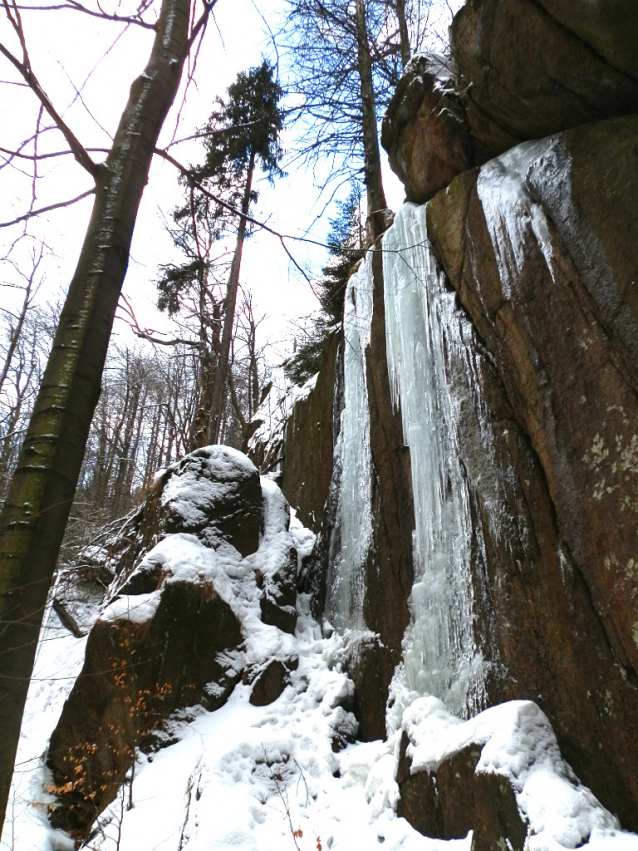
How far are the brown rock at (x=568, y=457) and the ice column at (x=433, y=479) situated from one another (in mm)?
192

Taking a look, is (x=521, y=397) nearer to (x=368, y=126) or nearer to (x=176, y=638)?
(x=176, y=638)

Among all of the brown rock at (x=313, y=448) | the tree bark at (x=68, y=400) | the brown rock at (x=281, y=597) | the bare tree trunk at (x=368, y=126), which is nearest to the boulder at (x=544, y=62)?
the tree bark at (x=68, y=400)

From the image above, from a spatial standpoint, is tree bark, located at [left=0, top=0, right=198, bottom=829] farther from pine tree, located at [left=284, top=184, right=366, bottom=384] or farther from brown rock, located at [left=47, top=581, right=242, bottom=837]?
pine tree, located at [left=284, top=184, right=366, bottom=384]

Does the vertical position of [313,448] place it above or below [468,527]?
above

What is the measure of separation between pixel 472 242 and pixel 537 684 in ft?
11.5

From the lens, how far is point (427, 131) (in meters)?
5.61

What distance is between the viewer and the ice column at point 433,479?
4.31 meters

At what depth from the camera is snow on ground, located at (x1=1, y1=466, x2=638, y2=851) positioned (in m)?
3.10

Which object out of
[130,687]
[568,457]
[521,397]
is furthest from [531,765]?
[130,687]

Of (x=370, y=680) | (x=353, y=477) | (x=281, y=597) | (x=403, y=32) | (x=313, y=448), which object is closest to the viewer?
(x=370, y=680)

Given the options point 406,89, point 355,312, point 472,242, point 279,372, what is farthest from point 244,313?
point 472,242

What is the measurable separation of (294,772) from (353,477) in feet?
9.91

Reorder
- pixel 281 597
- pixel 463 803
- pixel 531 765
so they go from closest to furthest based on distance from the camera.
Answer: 1. pixel 531 765
2. pixel 463 803
3. pixel 281 597

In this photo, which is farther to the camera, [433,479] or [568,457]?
[433,479]
